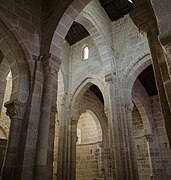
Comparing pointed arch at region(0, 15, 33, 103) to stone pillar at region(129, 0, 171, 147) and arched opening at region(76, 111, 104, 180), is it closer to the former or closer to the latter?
stone pillar at region(129, 0, 171, 147)

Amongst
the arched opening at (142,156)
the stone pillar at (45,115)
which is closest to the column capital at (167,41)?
the stone pillar at (45,115)

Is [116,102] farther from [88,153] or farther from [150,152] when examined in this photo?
[88,153]

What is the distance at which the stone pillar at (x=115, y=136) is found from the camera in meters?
6.75

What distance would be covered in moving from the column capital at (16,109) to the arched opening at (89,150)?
9.19 m

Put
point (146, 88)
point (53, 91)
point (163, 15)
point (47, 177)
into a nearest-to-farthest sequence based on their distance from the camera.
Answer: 1. point (163, 15)
2. point (47, 177)
3. point (53, 91)
4. point (146, 88)

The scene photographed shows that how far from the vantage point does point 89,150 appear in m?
13.8

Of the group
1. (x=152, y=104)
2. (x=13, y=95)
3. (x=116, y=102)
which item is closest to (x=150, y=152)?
(x=152, y=104)

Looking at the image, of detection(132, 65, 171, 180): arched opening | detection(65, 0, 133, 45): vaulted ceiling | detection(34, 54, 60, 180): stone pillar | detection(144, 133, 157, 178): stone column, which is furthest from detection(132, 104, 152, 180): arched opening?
detection(34, 54, 60, 180): stone pillar

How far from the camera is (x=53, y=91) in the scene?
5.05 metres

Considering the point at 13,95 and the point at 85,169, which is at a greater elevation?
the point at 13,95

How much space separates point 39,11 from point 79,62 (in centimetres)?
551

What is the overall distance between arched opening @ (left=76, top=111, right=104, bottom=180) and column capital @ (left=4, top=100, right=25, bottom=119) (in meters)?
9.19

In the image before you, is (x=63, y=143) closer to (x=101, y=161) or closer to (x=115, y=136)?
(x=115, y=136)

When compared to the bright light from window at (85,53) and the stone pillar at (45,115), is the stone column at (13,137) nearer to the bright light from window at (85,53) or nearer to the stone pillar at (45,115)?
the stone pillar at (45,115)
